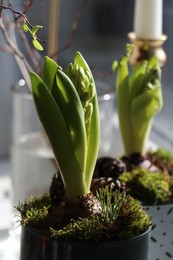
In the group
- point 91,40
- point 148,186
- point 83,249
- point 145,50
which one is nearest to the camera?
point 83,249

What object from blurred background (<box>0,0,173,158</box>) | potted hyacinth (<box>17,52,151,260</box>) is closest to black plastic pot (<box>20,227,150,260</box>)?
potted hyacinth (<box>17,52,151,260</box>)

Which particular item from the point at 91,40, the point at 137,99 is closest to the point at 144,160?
the point at 137,99

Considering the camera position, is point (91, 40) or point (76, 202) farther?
point (91, 40)

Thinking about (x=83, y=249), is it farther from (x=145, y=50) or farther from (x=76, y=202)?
(x=145, y=50)

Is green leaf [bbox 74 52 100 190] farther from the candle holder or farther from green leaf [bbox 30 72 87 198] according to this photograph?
the candle holder

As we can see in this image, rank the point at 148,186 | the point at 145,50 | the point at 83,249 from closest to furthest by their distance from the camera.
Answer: the point at 83,249
the point at 148,186
the point at 145,50

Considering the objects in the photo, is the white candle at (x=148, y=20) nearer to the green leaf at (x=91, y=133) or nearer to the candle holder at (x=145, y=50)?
the candle holder at (x=145, y=50)

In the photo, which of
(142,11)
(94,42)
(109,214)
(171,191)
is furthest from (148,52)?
(94,42)
